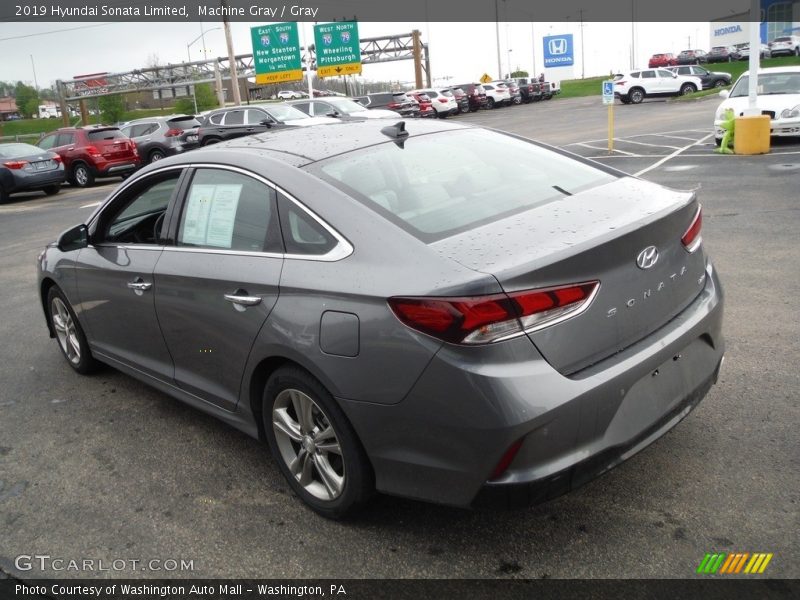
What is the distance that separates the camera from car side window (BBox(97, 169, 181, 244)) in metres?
4.17

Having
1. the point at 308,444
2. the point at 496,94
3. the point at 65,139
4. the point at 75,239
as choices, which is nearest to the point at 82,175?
the point at 65,139

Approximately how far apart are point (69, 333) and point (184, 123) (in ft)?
71.0

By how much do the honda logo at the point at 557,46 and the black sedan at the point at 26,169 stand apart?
2574 inches

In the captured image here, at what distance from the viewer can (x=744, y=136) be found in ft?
45.9

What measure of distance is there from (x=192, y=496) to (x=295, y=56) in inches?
1861

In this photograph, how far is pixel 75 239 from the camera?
15.6ft

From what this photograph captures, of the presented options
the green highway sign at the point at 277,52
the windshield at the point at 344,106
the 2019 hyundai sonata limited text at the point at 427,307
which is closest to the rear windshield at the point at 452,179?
the 2019 hyundai sonata limited text at the point at 427,307

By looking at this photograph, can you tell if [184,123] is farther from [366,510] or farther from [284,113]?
[366,510]

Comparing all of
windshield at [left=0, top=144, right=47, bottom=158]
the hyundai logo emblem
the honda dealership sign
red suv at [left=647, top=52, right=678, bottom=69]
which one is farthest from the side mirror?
the honda dealership sign

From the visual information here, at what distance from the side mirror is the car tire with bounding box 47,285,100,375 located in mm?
485

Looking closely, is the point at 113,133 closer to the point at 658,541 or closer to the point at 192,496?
the point at 192,496

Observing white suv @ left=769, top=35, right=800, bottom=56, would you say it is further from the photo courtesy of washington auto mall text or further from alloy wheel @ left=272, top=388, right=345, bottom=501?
alloy wheel @ left=272, top=388, right=345, bottom=501

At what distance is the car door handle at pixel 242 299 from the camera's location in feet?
10.7

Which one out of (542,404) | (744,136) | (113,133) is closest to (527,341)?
(542,404)
